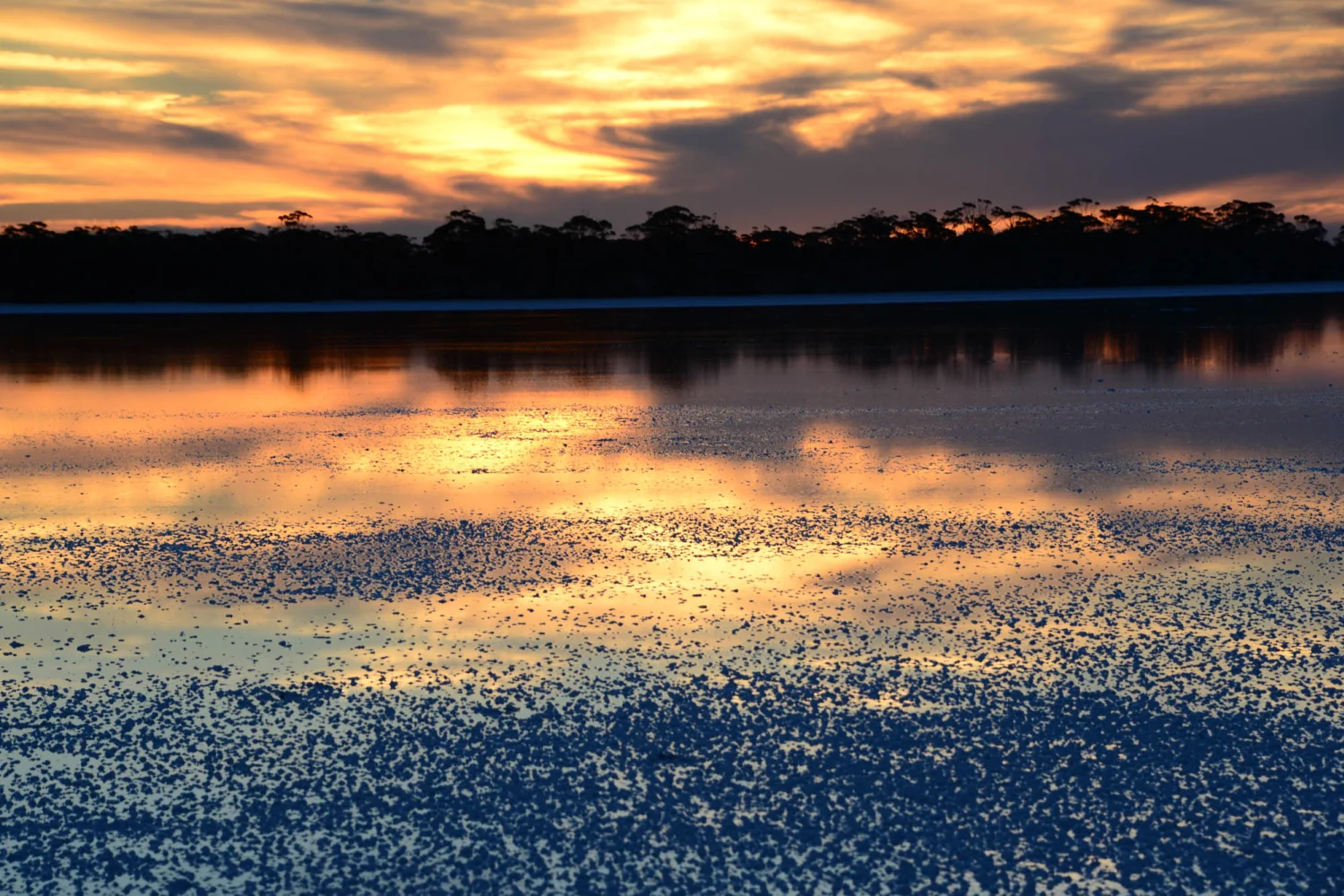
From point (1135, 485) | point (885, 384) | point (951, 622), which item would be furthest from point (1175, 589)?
point (885, 384)

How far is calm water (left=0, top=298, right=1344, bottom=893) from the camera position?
3244mm

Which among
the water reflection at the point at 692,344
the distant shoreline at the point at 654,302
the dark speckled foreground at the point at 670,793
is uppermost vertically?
the distant shoreline at the point at 654,302

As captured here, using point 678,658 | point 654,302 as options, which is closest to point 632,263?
point 654,302

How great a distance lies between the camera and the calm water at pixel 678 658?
10.6 feet

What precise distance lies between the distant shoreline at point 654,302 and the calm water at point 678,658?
36.9 meters

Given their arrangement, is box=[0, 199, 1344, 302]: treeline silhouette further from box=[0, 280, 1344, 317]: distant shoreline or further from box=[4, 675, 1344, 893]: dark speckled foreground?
box=[4, 675, 1344, 893]: dark speckled foreground

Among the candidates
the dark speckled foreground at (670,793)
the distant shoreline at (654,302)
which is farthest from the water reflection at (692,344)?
the dark speckled foreground at (670,793)

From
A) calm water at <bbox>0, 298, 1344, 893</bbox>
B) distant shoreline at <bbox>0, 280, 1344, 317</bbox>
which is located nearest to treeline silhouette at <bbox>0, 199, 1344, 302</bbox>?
distant shoreline at <bbox>0, 280, 1344, 317</bbox>

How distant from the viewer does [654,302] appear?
51.9 m

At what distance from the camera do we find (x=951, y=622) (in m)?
4.99

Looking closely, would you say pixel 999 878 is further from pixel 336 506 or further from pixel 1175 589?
pixel 336 506

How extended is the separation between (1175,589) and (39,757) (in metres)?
4.49

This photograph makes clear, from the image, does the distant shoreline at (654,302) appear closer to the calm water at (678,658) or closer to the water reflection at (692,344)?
the water reflection at (692,344)

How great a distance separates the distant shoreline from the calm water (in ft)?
121
